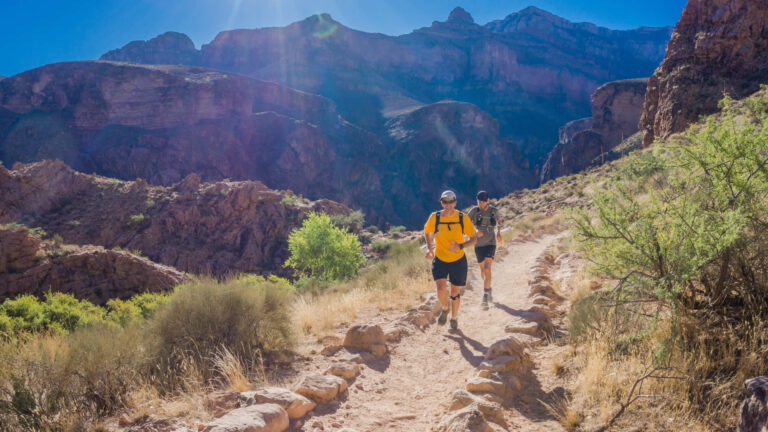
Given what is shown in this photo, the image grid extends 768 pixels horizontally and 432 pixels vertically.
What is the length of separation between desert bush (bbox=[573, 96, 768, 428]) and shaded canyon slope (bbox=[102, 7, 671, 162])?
108 metres

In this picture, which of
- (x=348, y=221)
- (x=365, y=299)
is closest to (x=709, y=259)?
(x=365, y=299)

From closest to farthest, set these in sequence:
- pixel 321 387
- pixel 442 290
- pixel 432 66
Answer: pixel 321 387 → pixel 442 290 → pixel 432 66

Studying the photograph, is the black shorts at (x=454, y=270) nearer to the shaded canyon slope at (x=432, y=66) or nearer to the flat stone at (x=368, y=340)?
the flat stone at (x=368, y=340)

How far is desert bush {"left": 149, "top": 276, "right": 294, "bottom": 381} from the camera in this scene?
4340 millimetres

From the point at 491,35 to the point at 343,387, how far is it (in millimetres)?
179772

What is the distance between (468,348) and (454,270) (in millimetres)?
1150

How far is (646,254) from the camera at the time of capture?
3.53m

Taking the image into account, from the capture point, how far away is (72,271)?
15547mm

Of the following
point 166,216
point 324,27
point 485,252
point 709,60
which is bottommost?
point 485,252

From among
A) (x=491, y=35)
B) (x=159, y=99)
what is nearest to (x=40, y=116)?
(x=159, y=99)

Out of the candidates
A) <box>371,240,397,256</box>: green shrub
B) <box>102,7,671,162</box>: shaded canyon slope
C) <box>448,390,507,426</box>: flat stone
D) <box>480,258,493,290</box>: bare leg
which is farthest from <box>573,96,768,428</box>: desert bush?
<box>102,7,671,162</box>: shaded canyon slope

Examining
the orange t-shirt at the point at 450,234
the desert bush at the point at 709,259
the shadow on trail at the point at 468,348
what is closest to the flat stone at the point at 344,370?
the shadow on trail at the point at 468,348

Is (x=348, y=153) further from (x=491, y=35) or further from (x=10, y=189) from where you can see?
(x=491, y=35)

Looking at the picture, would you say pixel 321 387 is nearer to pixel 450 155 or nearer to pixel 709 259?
pixel 709 259
